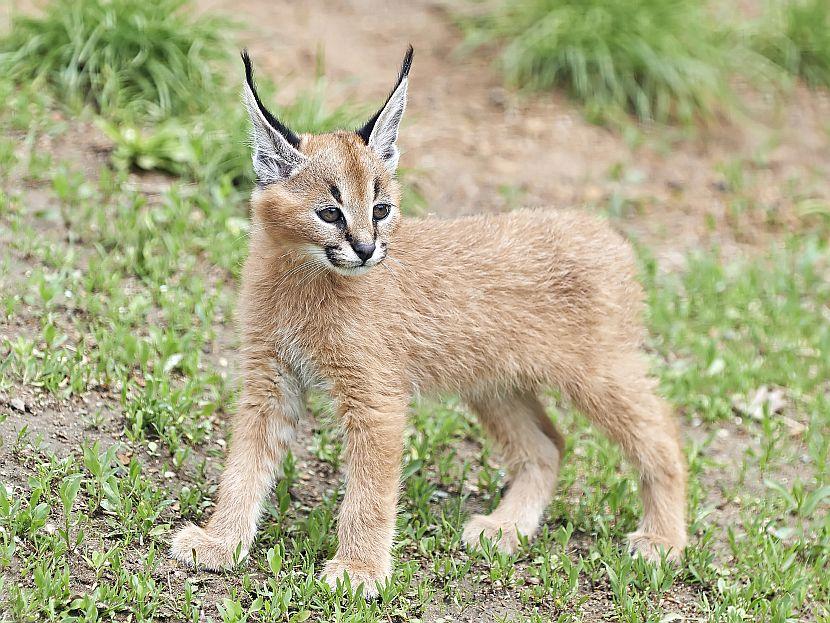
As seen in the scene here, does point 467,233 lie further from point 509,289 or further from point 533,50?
point 533,50

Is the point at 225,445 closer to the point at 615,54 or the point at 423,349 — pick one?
the point at 423,349

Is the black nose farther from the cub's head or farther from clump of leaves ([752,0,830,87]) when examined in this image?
clump of leaves ([752,0,830,87])

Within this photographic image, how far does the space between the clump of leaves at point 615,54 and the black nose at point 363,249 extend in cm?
625

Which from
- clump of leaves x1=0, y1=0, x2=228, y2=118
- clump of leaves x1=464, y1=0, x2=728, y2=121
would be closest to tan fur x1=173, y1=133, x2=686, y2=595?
clump of leaves x1=0, y1=0, x2=228, y2=118

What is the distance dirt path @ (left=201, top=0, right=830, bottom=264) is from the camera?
31.4ft

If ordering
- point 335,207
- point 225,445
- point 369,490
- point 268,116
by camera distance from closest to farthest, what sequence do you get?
1. point 335,207
2. point 268,116
3. point 369,490
4. point 225,445

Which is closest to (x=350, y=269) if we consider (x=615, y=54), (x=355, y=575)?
(x=355, y=575)

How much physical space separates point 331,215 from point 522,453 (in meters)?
1.97

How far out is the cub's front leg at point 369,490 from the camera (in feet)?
16.6

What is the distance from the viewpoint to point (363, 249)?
474 centimetres

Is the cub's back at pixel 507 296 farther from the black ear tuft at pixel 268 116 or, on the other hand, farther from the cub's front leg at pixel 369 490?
the black ear tuft at pixel 268 116

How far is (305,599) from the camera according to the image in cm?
489

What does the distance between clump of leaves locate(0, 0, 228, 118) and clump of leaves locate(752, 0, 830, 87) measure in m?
6.28

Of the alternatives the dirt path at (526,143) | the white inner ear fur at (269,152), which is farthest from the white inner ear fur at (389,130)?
the dirt path at (526,143)
